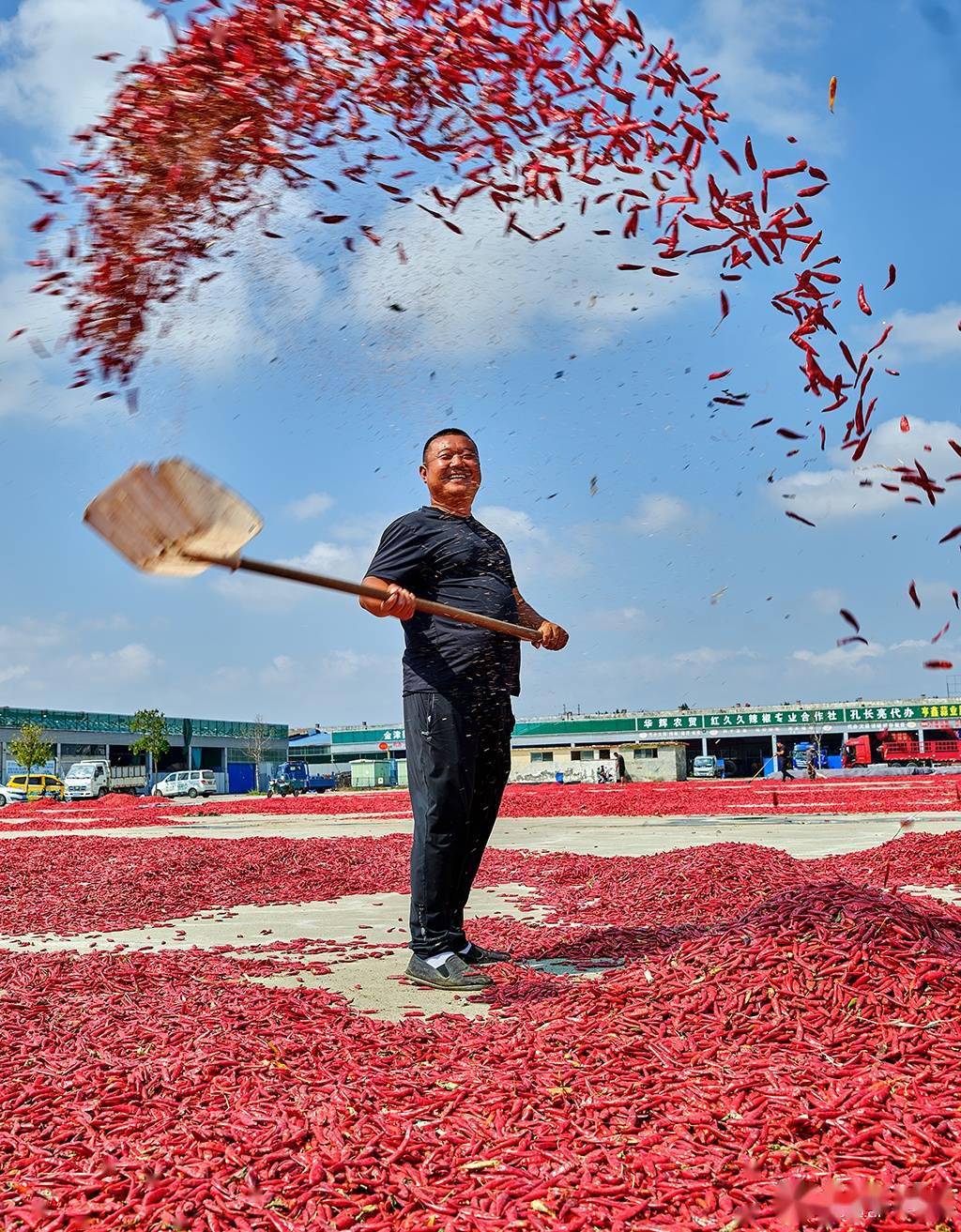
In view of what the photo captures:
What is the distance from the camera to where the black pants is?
400 centimetres

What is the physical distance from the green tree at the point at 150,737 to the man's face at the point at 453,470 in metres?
63.9

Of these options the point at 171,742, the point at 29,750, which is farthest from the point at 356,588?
the point at 171,742

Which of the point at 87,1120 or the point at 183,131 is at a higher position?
the point at 183,131

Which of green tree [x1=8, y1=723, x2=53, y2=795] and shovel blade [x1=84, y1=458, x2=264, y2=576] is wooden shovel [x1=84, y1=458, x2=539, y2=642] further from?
green tree [x1=8, y1=723, x2=53, y2=795]

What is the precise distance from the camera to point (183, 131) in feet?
13.7

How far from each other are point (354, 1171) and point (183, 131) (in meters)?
3.96

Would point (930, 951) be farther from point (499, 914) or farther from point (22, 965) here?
point (22, 965)

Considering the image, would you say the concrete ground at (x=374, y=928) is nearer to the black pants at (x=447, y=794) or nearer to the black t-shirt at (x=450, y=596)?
the black pants at (x=447, y=794)

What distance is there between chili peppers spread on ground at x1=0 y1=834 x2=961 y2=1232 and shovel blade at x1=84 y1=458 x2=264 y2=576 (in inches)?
63.0

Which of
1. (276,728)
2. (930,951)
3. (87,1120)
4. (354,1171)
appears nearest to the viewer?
(354,1171)

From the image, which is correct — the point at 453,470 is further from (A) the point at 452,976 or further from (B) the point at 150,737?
(B) the point at 150,737

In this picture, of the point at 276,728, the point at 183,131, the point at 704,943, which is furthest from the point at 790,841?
the point at 276,728

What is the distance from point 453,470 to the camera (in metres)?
4.34

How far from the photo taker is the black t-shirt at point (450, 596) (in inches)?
160
